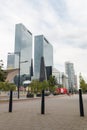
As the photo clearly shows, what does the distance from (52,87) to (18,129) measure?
9952 centimetres

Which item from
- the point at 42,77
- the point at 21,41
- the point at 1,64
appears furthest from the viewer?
the point at 21,41

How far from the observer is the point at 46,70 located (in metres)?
180

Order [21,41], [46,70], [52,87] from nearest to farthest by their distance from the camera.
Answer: [52,87] < [46,70] < [21,41]

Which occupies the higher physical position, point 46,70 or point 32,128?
point 46,70

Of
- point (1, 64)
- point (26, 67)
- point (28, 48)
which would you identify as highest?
point (28, 48)

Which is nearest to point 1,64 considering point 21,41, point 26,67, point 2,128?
point 2,128

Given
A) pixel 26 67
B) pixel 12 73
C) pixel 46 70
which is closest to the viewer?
pixel 12 73

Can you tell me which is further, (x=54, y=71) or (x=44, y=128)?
(x=54, y=71)

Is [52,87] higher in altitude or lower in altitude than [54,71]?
lower

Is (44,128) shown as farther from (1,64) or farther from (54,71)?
(54,71)

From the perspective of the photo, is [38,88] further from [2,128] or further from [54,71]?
[54,71]

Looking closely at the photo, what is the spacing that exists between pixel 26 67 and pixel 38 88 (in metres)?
71.0

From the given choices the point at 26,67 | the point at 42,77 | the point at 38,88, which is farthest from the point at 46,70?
the point at 38,88

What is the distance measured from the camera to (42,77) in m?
164
